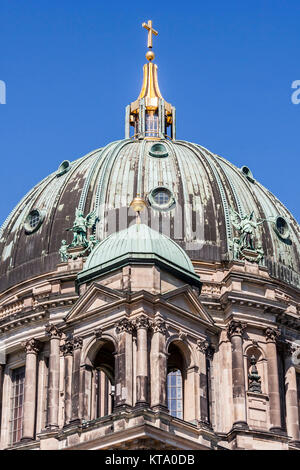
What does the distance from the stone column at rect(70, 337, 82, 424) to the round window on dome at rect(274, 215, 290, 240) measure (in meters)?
17.1

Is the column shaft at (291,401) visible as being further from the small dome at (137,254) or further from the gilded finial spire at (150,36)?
the gilded finial spire at (150,36)

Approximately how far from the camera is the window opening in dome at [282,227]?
64688mm

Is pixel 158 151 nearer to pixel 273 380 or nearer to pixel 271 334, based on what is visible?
pixel 271 334

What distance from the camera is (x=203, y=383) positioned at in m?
50.1

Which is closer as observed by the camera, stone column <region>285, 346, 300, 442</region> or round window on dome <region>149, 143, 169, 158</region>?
stone column <region>285, 346, 300, 442</region>

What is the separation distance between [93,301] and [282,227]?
55.2 feet

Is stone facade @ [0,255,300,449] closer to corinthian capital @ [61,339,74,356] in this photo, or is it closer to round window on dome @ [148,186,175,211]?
corinthian capital @ [61,339,74,356]

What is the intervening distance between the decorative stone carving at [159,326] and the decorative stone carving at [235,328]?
28.9 ft

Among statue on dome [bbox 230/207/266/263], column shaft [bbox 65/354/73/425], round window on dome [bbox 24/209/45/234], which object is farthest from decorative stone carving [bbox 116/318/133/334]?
round window on dome [bbox 24/209/45/234]

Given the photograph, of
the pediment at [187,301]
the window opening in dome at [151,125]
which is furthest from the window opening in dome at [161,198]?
the pediment at [187,301]

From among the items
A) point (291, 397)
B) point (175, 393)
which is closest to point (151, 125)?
point (291, 397)

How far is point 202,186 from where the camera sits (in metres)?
64.2

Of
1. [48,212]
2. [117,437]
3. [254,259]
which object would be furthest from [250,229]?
[117,437]

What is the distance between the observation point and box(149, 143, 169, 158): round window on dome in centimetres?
6556
